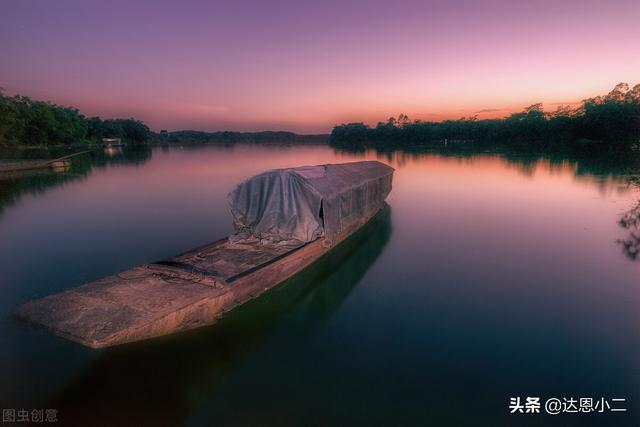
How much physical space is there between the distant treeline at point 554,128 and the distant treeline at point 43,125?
274 feet

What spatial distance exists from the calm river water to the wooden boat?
1.92 feet

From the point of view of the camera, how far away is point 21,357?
4871 millimetres

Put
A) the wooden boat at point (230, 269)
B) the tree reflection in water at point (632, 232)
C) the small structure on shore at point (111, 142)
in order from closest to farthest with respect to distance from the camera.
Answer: the wooden boat at point (230, 269)
the tree reflection in water at point (632, 232)
the small structure on shore at point (111, 142)

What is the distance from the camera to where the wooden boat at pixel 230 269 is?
4234 millimetres

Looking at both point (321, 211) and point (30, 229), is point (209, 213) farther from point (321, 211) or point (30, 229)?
point (321, 211)

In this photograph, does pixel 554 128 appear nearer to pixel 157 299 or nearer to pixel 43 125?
pixel 157 299

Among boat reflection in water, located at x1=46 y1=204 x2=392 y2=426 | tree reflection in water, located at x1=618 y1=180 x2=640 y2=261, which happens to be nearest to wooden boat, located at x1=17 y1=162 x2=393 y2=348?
boat reflection in water, located at x1=46 y1=204 x2=392 y2=426

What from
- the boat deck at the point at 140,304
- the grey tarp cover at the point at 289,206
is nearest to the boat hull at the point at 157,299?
the boat deck at the point at 140,304

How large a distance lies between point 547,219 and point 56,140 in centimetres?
8726

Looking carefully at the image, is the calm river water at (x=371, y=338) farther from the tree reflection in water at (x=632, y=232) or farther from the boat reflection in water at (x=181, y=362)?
the tree reflection in water at (x=632, y=232)

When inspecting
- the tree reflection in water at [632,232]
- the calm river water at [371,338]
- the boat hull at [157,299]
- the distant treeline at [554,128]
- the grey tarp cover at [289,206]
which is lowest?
the calm river water at [371,338]

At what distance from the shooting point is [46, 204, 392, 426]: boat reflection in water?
3.92 meters

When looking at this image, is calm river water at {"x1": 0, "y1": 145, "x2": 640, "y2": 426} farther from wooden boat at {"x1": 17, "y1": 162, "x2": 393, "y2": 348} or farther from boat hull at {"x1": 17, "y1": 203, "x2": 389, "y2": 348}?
wooden boat at {"x1": 17, "y1": 162, "x2": 393, "y2": 348}

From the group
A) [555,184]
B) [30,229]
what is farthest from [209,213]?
[555,184]
